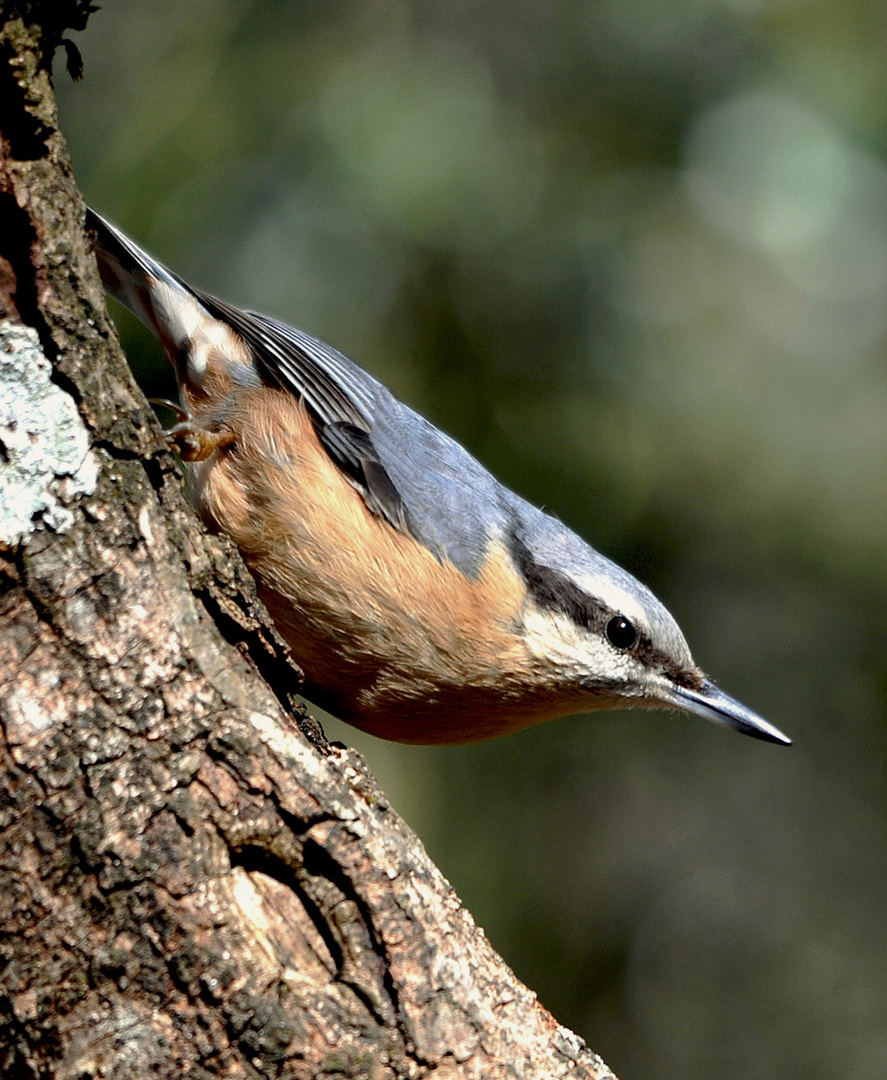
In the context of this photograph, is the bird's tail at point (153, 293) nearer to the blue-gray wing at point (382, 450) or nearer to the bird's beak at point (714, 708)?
the blue-gray wing at point (382, 450)

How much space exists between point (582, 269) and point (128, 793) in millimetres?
3414

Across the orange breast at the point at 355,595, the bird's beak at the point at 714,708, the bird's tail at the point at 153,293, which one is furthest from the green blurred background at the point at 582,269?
the bird's beak at the point at 714,708

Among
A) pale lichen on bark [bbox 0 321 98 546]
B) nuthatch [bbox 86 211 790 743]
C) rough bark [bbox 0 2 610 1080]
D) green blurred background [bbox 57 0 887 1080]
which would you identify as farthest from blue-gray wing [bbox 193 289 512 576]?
pale lichen on bark [bbox 0 321 98 546]

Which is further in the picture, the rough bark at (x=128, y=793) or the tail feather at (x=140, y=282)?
the tail feather at (x=140, y=282)

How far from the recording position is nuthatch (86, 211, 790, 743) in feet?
9.49

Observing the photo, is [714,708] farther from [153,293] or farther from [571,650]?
[153,293]

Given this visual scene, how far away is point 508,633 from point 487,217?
208 centimetres

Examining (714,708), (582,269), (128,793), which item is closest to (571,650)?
(714,708)

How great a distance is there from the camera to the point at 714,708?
340 centimetres

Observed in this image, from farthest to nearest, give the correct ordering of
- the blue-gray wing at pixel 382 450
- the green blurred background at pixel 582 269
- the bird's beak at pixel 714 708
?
the green blurred background at pixel 582 269 < the bird's beak at pixel 714 708 < the blue-gray wing at pixel 382 450

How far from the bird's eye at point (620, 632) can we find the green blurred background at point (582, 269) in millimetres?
1309

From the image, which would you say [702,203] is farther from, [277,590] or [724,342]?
[277,590]

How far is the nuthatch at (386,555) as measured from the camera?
9.49ft

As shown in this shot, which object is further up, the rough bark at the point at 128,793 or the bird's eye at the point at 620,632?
the bird's eye at the point at 620,632
